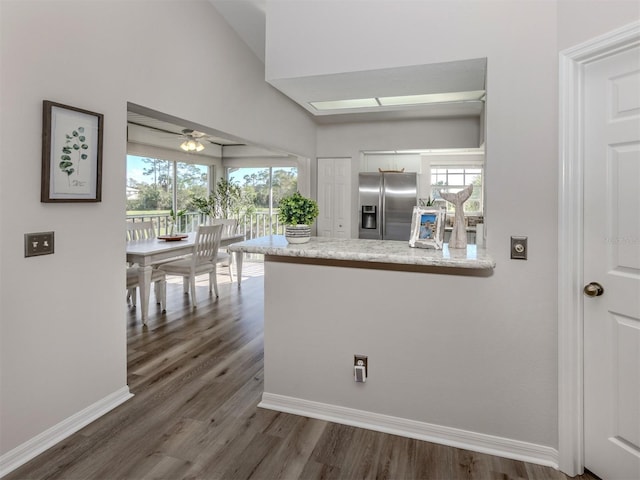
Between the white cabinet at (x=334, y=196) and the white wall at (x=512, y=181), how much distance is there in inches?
153

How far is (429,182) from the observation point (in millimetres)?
6129

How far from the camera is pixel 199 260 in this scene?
4.76 metres

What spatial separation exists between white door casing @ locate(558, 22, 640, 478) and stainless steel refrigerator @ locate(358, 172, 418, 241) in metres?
3.69

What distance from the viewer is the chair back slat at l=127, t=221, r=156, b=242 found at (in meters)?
5.18

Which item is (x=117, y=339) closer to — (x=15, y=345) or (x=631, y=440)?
(x=15, y=345)

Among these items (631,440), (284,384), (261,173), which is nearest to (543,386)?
(631,440)

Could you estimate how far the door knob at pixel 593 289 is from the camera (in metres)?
1.73

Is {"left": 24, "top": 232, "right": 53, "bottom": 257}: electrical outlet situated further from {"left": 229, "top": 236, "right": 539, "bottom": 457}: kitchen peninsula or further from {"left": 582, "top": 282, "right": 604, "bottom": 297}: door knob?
{"left": 582, "top": 282, "right": 604, "bottom": 297}: door knob

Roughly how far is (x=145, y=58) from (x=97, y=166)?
0.89 m

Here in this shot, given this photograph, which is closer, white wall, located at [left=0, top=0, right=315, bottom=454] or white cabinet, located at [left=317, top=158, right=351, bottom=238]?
white wall, located at [left=0, top=0, right=315, bottom=454]

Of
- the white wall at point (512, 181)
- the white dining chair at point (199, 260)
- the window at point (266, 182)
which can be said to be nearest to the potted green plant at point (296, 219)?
the white wall at point (512, 181)

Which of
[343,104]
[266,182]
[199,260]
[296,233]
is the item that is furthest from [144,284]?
[266,182]

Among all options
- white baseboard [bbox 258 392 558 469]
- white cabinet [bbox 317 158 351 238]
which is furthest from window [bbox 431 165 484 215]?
white baseboard [bbox 258 392 558 469]

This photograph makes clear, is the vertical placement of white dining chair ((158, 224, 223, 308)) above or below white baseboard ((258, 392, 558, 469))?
above
